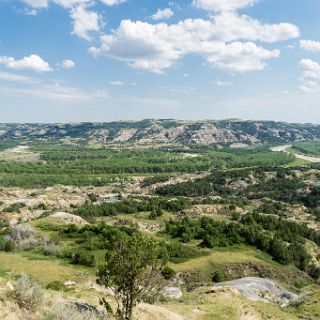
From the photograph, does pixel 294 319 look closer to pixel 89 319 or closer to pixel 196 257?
pixel 89 319

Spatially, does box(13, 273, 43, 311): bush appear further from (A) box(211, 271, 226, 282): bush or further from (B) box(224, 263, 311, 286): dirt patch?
(B) box(224, 263, 311, 286): dirt patch

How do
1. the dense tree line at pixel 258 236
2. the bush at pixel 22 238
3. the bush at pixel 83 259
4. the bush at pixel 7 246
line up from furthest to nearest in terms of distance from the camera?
the dense tree line at pixel 258 236 < the bush at pixel 22 238 < the bush at pixel 7 246 < the bush at pixel 83 259

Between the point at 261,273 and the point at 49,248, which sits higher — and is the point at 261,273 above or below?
below

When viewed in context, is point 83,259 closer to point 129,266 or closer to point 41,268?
point 41,268

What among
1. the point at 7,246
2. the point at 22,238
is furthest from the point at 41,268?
the point at 22,238

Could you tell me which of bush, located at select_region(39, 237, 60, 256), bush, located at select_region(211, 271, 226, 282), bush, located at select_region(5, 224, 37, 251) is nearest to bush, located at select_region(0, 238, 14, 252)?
bush, located at select_region(5, 224, 37, 251)

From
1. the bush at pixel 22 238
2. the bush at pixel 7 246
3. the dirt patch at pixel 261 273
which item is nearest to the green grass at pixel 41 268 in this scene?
the bush at pixel 22 238

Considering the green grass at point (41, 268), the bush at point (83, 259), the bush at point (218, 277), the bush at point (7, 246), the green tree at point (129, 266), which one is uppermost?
the green tree at point (129, 266)

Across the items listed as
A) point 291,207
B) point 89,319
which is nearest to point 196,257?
point 89,319

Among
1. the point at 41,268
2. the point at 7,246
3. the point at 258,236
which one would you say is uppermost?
the point at 41,268

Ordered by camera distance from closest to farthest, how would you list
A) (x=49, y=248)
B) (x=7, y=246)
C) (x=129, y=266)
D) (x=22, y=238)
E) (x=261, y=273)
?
(x=129, y=266)
(x=49, y=248)
(x=7, y=246)
(x=261, y=273)
(x=22, y=238)

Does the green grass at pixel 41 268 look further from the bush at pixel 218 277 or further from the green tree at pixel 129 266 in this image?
the green tree at pixel 129 266

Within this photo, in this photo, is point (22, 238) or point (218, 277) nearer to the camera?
point (218, 277)

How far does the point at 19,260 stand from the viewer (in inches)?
2154
